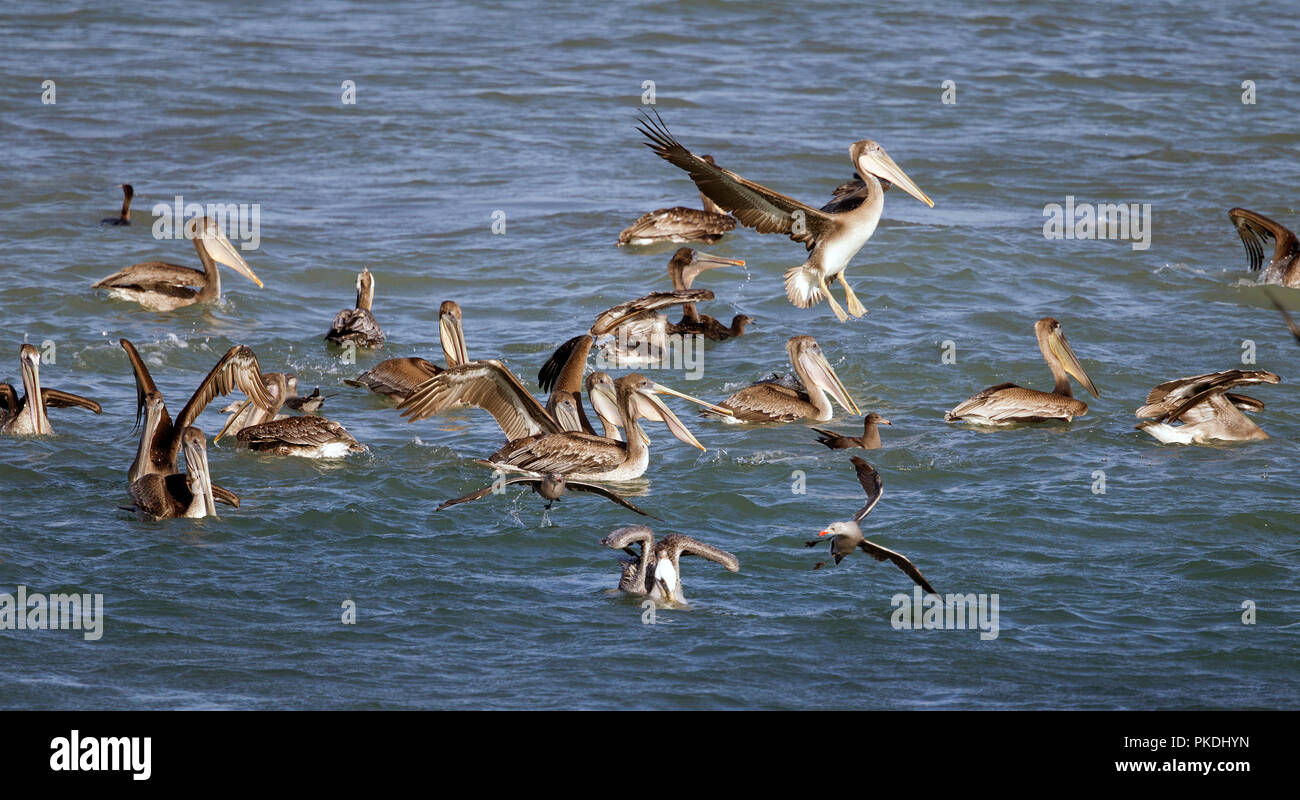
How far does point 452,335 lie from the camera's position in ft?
33.8

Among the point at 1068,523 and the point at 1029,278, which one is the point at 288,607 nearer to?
the point at 1068,523

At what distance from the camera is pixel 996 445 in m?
9.03

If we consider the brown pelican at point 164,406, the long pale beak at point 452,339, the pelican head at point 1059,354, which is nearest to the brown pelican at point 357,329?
the long pale beak at point 452,339

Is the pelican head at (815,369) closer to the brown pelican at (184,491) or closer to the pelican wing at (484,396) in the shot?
the pelican wing at (484,396)

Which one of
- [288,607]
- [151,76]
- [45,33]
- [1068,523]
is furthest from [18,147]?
[1068,523]

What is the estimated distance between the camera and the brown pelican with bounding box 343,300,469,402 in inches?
384

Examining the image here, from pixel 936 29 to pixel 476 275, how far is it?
39.7 feet

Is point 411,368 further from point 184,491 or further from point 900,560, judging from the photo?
point 900,560

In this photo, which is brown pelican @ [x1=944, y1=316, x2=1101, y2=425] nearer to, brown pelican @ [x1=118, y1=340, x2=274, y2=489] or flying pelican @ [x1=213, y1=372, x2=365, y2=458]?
flying pelican @ [x1=213, y1=372, x2=365, y2=458]

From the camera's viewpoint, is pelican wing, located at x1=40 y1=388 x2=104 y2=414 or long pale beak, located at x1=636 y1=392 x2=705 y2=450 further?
pelican wing, located at x1=40 y1=388 x2=104 y2=414

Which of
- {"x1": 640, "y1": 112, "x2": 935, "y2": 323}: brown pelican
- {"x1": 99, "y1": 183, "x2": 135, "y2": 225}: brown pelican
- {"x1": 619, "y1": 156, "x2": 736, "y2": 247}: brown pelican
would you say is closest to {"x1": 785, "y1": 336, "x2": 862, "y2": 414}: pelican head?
{"x1": 640, "y1": 112, "x2": 935, "y2": 323}: brown pelican

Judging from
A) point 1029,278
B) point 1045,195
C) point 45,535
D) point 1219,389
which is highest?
point 1045,195

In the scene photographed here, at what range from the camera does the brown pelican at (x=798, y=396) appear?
9633 millimetres

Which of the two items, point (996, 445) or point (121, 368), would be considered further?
point (121, 368)
